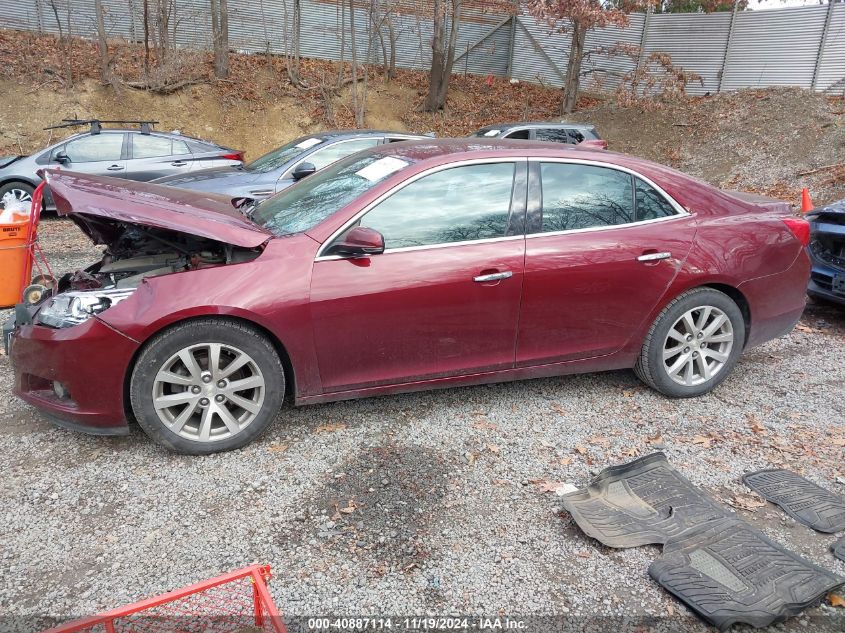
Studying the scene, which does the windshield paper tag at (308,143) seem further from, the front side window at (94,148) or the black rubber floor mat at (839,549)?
the black rubber floor mat at (839,549)

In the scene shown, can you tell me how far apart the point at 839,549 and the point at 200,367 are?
10.6 ft

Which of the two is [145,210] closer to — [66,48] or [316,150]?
[316,150]

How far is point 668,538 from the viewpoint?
2789 mm

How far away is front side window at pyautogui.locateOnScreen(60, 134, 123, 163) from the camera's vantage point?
9922 mm

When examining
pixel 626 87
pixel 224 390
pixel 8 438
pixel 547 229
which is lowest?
pixel 8 438

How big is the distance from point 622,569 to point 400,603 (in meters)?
0.98

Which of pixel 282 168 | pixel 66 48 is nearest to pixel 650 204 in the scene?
pixel 282 168

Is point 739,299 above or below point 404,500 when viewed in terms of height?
above

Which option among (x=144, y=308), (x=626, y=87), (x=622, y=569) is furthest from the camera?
(x=626, y=87)

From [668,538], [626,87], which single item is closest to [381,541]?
[668,538]

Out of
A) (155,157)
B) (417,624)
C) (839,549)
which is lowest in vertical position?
(417,624)

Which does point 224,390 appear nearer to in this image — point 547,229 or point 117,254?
point 117,254

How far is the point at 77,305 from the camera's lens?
3.24 metres

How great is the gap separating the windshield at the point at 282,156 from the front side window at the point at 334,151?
0.63ft
